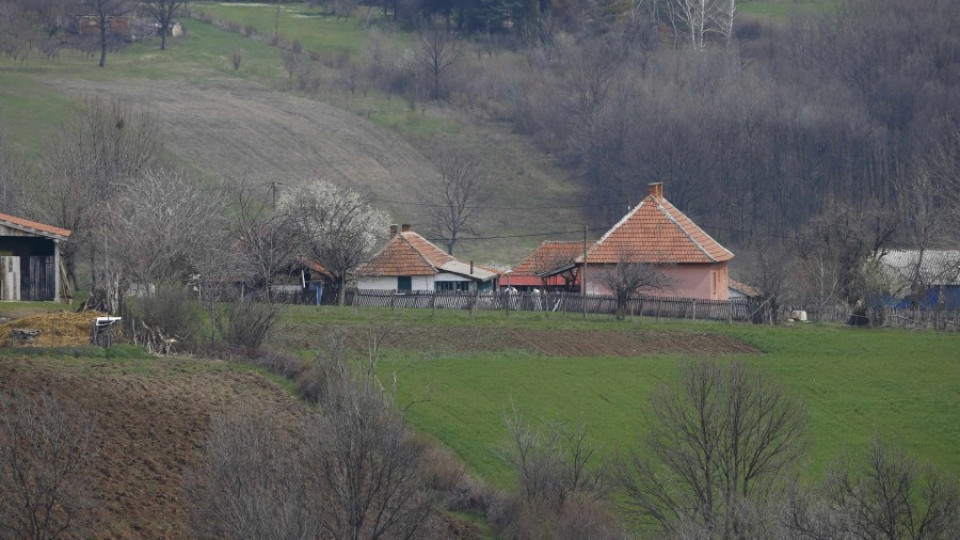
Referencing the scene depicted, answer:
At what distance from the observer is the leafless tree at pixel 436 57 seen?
4466 inches

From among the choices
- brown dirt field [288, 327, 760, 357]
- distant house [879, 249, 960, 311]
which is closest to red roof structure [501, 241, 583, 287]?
distant house [879, 249, 960, 311]

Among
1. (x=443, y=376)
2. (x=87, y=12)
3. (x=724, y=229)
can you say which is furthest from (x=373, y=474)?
(x=87, y=12)

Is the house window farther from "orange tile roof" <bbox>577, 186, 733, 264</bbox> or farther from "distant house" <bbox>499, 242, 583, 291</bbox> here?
"orange tile roof" <bbox>577, 186, 733, 264</bbox>

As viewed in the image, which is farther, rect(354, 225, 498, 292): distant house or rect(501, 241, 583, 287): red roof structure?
rect(501, 241, 583, 287): red roof structure

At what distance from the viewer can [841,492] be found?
86.6ft

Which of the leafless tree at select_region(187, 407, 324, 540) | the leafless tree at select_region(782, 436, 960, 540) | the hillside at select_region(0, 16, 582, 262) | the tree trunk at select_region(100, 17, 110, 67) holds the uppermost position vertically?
the tree trunk at select_region(100, 17, 110, 67)

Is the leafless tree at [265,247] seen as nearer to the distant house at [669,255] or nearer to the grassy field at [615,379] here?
the grassy field at [615,379]

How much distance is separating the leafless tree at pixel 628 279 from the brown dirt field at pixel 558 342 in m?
3.77

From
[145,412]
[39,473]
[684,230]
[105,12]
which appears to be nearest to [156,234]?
[145,412]

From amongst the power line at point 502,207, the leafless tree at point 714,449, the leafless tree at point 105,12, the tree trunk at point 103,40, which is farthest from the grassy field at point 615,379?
the leafless tree at point 105,12

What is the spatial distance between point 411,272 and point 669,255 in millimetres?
11202

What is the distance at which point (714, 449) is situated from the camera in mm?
30375

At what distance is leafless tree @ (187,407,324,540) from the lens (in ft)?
66.2

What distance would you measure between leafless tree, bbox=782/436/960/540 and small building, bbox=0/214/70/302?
81.0 ft
